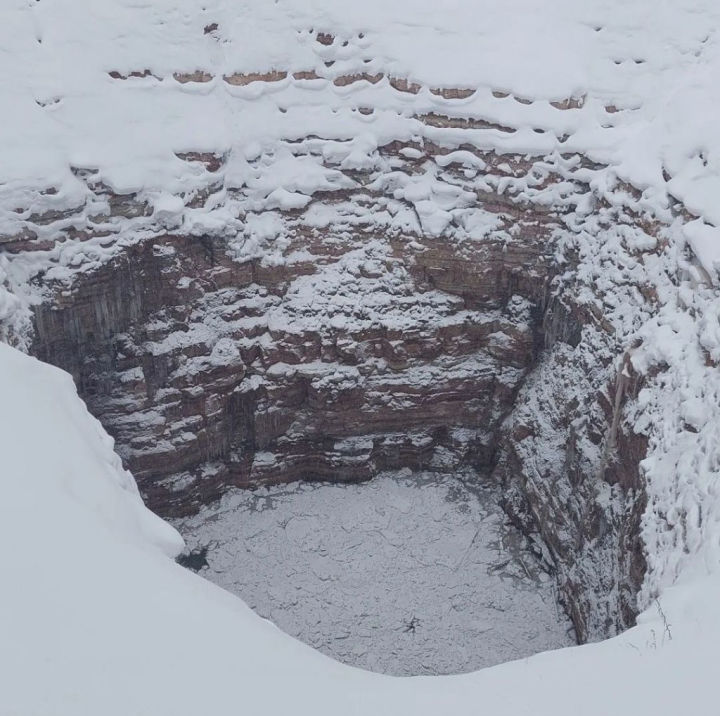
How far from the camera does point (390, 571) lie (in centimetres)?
1450

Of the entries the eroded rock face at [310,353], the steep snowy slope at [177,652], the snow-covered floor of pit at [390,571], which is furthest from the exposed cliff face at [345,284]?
the steep snowy slope at [177,652]

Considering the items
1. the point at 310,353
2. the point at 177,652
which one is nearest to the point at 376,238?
the point at 310,353

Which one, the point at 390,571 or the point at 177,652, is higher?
the point at 177,652

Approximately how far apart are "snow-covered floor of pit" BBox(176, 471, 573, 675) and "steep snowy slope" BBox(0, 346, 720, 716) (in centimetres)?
713

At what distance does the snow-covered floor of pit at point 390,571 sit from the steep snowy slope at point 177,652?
713 centimetres

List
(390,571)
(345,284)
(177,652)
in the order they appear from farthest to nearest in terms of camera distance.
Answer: (345,284)
(390,571)
(177,652)

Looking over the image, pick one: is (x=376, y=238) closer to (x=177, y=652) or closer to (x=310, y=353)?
(x=310, y=353)

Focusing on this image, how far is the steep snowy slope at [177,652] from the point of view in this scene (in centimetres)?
484

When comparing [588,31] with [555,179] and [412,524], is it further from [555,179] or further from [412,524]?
[412,524]

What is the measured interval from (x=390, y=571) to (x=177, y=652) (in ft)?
31.9

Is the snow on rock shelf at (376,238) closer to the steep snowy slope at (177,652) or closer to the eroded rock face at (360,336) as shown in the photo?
the eroded rock face at (360,336)

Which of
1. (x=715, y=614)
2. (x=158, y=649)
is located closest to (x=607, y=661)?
(x=715, y=614)

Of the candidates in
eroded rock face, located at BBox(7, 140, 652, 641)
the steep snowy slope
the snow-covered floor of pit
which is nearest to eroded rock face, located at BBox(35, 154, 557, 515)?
eroded rock face, located at BBox(7, 140, 652, 641)

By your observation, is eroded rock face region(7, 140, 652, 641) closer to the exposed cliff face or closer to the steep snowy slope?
the exposed cliff face
